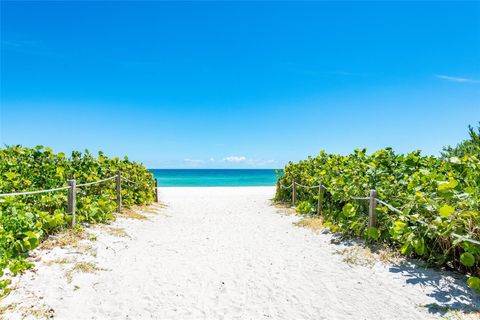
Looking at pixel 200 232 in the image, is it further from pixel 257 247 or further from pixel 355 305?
pixel 355 305

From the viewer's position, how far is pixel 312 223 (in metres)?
9.68

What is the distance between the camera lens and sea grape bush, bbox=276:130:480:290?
475 cm

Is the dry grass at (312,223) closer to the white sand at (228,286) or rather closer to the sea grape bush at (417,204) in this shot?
the sea grape bush at (417,204)

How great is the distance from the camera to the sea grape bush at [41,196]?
5219mm

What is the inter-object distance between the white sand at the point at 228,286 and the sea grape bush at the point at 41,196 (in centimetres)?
45

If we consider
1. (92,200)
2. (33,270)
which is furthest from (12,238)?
(92,200)

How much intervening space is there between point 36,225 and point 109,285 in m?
1.76

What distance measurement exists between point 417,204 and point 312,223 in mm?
4404

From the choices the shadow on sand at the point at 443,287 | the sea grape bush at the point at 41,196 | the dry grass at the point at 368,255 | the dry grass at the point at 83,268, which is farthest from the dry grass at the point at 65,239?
the shadow on sand at the point at 443,287

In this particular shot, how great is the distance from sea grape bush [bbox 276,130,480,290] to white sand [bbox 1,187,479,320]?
1.46 feet

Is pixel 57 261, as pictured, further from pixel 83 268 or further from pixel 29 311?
pixel 29 311

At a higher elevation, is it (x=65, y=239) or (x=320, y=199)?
(x=320, y=199)

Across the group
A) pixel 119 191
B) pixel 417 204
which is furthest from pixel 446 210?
pixel 119 191

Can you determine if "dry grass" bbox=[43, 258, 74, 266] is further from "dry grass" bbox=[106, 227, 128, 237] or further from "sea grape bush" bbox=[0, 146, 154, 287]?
"dry grass" bbox=[106, 227, 128, 237]
